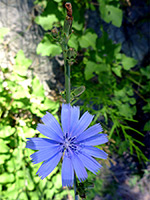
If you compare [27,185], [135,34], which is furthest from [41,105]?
[135,34]

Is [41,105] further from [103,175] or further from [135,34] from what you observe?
[135,34]

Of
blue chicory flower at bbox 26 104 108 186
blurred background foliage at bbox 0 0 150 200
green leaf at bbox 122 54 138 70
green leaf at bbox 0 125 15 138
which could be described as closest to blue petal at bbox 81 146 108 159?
blue chicory flower at bbox 26 104 108 186

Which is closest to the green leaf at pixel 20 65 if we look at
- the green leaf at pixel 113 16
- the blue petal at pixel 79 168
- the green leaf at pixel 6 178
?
the green leaf at pixel 113 16

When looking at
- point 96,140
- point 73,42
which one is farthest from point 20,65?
point 96,140

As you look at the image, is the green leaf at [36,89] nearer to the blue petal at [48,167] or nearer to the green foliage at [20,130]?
the green foliage at [20,130]

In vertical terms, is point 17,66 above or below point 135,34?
below
